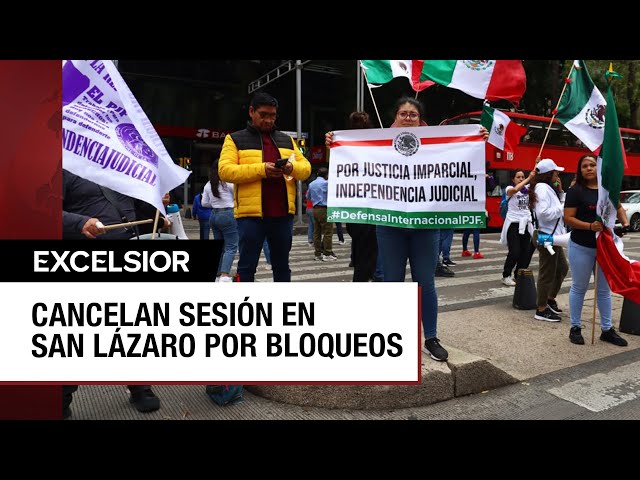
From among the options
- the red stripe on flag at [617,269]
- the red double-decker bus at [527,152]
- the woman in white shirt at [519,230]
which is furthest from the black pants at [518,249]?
the red double-decker bus at [527,152]

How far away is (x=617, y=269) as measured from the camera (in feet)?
14.9

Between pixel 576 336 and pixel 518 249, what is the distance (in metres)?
2.78

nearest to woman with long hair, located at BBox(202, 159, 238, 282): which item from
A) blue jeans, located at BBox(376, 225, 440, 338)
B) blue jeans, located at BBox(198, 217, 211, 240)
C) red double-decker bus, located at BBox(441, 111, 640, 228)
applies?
blue jeans, located at BBox(198, 217, 211, 240)

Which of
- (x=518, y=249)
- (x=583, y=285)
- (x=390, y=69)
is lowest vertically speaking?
(x=583, y=285)

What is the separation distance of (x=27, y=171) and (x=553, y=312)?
5136 millimetres

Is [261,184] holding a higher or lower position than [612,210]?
higher

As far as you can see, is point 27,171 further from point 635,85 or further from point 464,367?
point 635,85

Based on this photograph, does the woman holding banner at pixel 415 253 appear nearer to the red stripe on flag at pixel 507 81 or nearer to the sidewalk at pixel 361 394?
the sidewalk at pixel 361 394

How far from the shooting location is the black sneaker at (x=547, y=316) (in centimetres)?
557

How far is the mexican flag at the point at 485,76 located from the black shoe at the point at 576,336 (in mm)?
2156

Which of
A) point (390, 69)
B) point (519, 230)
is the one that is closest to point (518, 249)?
→ point (519, 230)

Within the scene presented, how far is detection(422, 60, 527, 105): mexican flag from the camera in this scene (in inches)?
172

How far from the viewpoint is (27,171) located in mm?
2484

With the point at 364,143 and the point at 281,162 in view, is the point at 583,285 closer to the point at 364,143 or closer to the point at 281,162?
the point at 364,143
